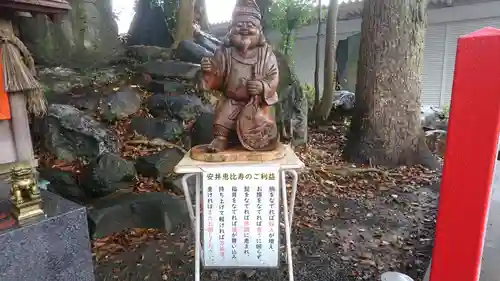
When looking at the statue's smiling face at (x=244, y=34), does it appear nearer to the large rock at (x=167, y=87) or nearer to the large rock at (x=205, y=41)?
the large rock at (x=167, y=87)

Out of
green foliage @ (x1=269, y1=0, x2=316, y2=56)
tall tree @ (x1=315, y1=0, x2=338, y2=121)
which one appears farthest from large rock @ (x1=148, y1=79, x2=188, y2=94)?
tall tree @ (x1=315, y1=0, x2=338, y2=121)

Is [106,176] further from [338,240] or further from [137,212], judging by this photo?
[338,240]

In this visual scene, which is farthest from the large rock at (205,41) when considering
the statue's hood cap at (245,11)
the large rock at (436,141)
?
the statue's hood cap at (245,11)

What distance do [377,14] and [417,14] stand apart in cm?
59

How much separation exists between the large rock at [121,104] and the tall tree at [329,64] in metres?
4.54

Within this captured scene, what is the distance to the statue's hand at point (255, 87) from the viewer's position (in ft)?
7.71

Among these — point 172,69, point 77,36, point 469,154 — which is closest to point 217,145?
point 469,154

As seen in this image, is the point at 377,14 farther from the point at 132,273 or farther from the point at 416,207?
the point at 132,273

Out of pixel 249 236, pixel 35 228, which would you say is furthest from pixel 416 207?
pixel 35 228

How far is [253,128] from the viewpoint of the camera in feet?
7.93

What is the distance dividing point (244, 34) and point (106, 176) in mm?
2507

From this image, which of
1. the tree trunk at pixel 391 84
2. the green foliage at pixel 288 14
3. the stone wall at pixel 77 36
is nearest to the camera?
the tree trunk at pixel 391 84

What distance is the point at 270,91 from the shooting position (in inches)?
95.4

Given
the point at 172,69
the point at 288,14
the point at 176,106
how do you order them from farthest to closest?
the point at 288,14 → the point at 172,69 → the point at 176,106
